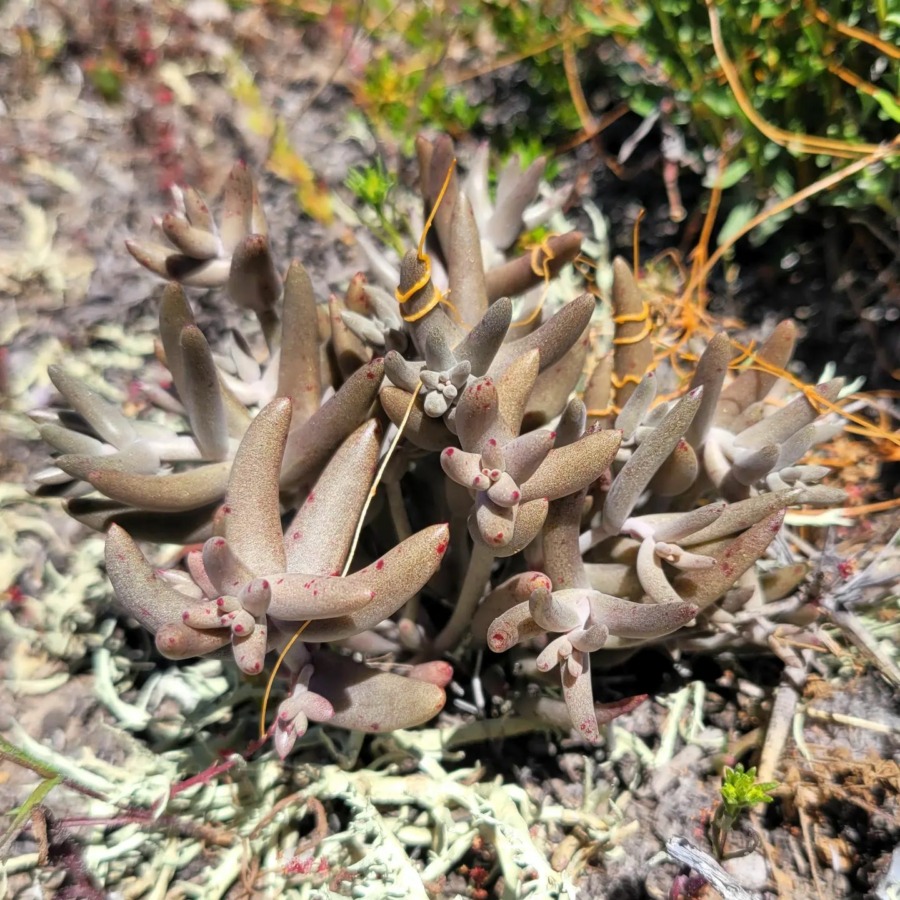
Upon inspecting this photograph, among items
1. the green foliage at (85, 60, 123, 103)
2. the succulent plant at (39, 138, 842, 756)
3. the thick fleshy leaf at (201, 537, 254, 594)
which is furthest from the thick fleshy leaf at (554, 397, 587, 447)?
the green foliage at (85, 60, 123, 103)

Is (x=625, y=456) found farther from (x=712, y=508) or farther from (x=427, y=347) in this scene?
(x=427, y=347)

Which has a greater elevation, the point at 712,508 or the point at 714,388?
the point at 714,388

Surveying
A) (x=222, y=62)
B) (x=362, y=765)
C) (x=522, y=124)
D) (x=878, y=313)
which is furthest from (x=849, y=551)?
(x=222, y=62)

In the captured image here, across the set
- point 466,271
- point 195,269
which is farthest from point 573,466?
point 195,269

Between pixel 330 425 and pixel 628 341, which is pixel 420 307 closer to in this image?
pixel 330 425

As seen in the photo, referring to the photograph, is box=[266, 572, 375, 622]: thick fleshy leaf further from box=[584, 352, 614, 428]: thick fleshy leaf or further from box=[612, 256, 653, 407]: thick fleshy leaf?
box=[612, 256, 653, 407]: thick fleshy leaf
